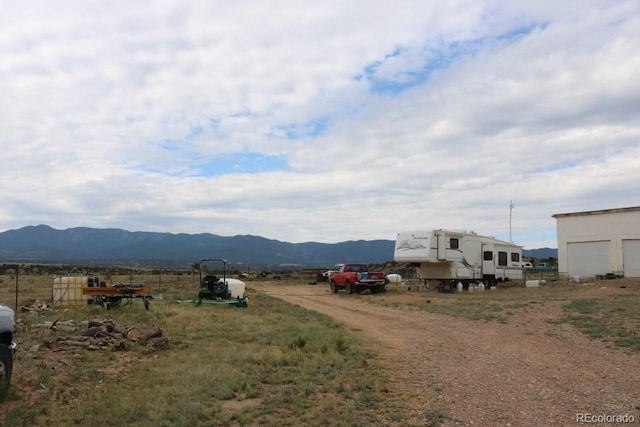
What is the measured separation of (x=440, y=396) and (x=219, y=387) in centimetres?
300

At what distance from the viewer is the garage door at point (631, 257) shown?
30.6 metres

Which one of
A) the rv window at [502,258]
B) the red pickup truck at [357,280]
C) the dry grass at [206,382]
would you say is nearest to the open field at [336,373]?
the dry grass at [206,382]

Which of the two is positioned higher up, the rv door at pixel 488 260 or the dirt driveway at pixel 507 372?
the rv door at pixel 488 260

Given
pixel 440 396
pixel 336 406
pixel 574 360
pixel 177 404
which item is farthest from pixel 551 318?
pixel 177 404

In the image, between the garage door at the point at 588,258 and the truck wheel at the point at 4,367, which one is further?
the garage door at the point at 588,258

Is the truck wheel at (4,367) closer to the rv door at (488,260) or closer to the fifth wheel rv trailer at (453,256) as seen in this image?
the fifth wheel rv trailer at (453,256)

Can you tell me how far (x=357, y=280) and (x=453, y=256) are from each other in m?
5.14

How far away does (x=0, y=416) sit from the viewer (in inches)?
263

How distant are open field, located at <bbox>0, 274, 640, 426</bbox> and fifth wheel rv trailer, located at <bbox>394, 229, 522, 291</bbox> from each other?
43.6 ft

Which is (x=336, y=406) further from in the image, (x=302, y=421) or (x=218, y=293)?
(x=218, y=293)

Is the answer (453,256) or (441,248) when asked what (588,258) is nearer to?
(453,256)

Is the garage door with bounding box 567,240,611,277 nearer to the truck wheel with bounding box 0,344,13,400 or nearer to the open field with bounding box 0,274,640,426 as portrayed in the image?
the open field with bounding box 0,274,640,426

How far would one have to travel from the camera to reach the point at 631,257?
30.8m

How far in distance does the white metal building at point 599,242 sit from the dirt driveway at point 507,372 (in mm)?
18314
